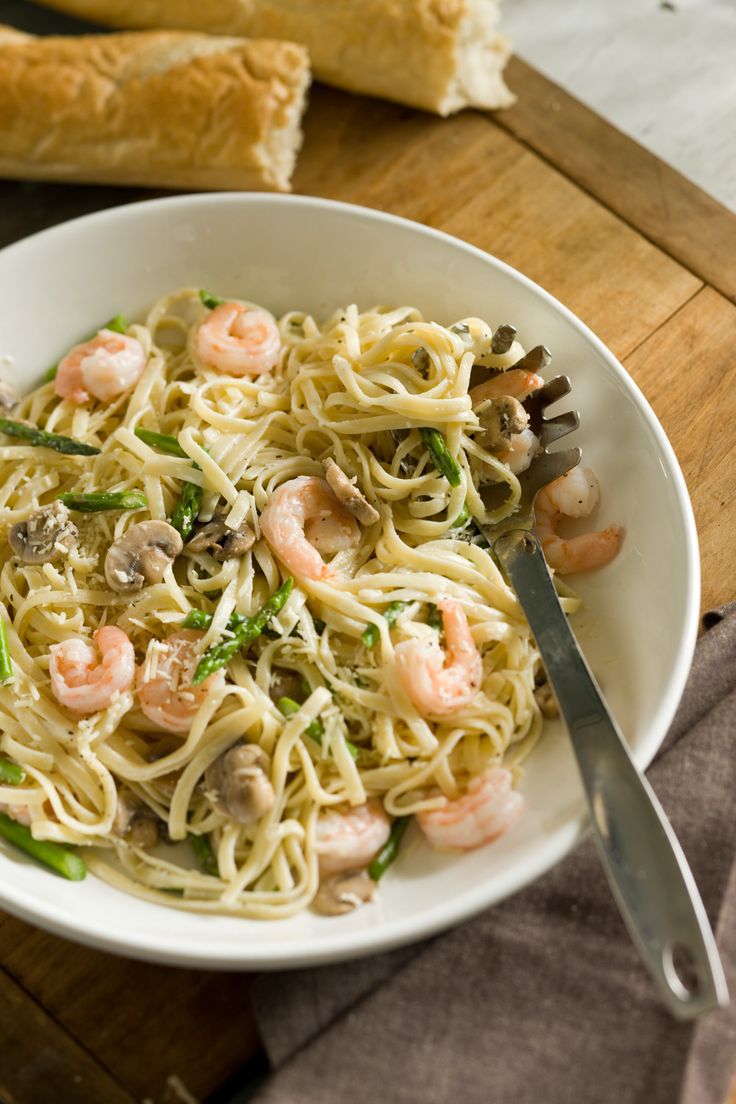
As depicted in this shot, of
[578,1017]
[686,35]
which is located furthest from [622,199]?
[578,1017]

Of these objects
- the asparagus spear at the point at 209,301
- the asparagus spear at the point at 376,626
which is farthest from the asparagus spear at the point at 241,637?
the asparagus spear at the point at 209,301

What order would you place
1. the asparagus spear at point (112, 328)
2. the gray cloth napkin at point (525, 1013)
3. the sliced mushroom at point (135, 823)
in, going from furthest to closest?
the asparagus spear at point (112, 328) < the sliced mushroom at point (135, 823) < the gray cloth napkin at point (525, 1013)

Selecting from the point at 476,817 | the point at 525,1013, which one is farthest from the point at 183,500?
the point at 525,1013

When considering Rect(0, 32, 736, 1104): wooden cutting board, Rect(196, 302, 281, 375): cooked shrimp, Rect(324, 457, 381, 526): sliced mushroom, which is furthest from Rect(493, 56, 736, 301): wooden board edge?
Rect(324, 457, 381, 526): sliced mushroom

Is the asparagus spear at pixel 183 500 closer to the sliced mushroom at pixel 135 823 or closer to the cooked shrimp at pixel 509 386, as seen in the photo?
the sliced mushroom at pixel 135 823

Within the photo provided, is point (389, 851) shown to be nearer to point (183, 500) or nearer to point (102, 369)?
point (183, 500)
